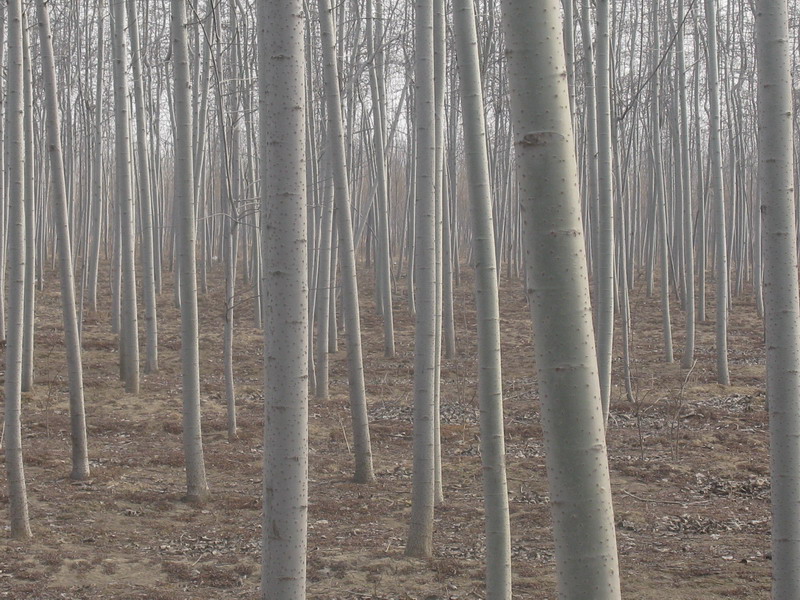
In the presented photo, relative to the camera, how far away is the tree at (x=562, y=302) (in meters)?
1.37

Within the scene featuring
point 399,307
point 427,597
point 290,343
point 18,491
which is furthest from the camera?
point 399,307

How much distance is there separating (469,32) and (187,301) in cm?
274

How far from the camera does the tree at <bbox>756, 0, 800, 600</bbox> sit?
250 centimetres

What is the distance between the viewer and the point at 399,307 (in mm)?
16844

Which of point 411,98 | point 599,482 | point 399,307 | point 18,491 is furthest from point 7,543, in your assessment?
point 411,98

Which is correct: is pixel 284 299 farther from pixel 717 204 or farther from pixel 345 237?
pixel 717 204

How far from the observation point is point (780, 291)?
2566mm

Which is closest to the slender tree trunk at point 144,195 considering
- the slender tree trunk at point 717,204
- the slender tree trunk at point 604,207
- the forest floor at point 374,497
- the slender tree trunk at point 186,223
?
the forest floor at point 374,497

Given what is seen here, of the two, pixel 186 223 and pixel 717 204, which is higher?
pixel 717 204

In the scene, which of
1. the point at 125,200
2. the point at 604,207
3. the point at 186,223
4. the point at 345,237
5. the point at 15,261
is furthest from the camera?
the point at 125,200

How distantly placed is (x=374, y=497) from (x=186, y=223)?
238 centimetres

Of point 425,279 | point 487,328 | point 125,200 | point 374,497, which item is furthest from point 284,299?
point 125,200

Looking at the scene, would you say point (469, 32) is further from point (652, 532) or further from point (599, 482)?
point (652, 532)

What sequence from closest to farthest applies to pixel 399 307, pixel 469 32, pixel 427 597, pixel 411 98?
pixel 469 32 < pixel 427 597 < pixel 399 307 < pixel 411 98
